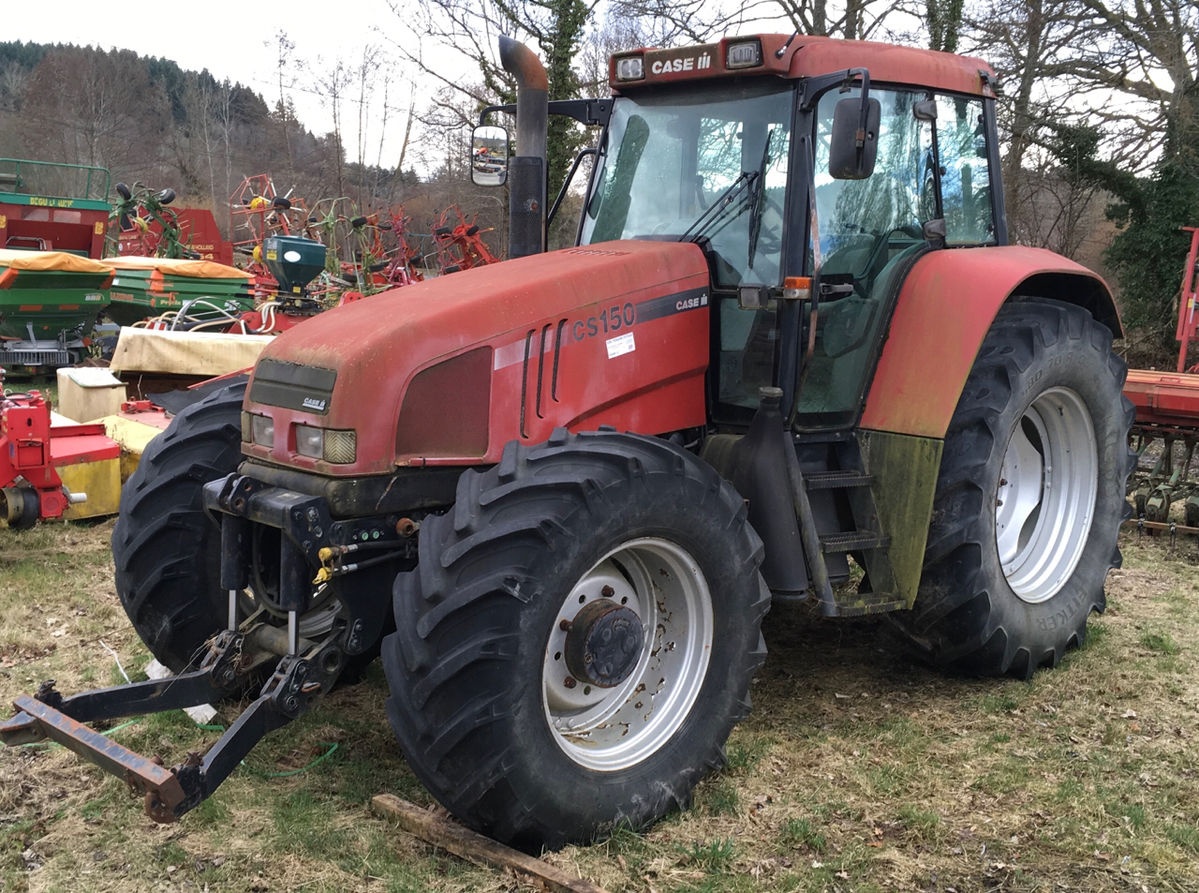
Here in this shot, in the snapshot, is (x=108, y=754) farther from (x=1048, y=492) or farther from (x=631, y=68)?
(x=1048, y=492)

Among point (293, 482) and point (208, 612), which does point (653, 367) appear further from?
point (208, 612)

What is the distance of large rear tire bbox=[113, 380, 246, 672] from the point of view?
151 inches

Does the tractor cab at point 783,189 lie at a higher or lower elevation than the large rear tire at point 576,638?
higher

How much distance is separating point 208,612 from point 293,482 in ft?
3.04

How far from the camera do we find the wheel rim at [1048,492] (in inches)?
189

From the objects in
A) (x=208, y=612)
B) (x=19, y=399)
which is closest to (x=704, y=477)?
(x=208, y=612)

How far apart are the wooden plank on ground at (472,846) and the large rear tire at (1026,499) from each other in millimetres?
1969

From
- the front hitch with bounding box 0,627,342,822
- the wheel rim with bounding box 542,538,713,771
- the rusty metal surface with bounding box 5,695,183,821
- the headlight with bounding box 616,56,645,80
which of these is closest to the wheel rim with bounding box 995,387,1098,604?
the wheel rim with bounding box 542,538,713,771

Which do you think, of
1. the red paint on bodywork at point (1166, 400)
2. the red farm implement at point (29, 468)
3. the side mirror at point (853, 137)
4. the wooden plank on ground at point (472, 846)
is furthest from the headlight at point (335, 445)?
the red paint on bodywork at point (1166, 400)

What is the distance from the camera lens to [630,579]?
3.49 metres

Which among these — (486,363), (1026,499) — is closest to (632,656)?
(486,363)

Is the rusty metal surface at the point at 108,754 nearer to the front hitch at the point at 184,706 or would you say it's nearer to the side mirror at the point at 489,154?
the front hitch at the point at 184,706

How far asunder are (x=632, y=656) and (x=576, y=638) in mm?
211

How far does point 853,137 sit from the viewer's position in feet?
11.6
